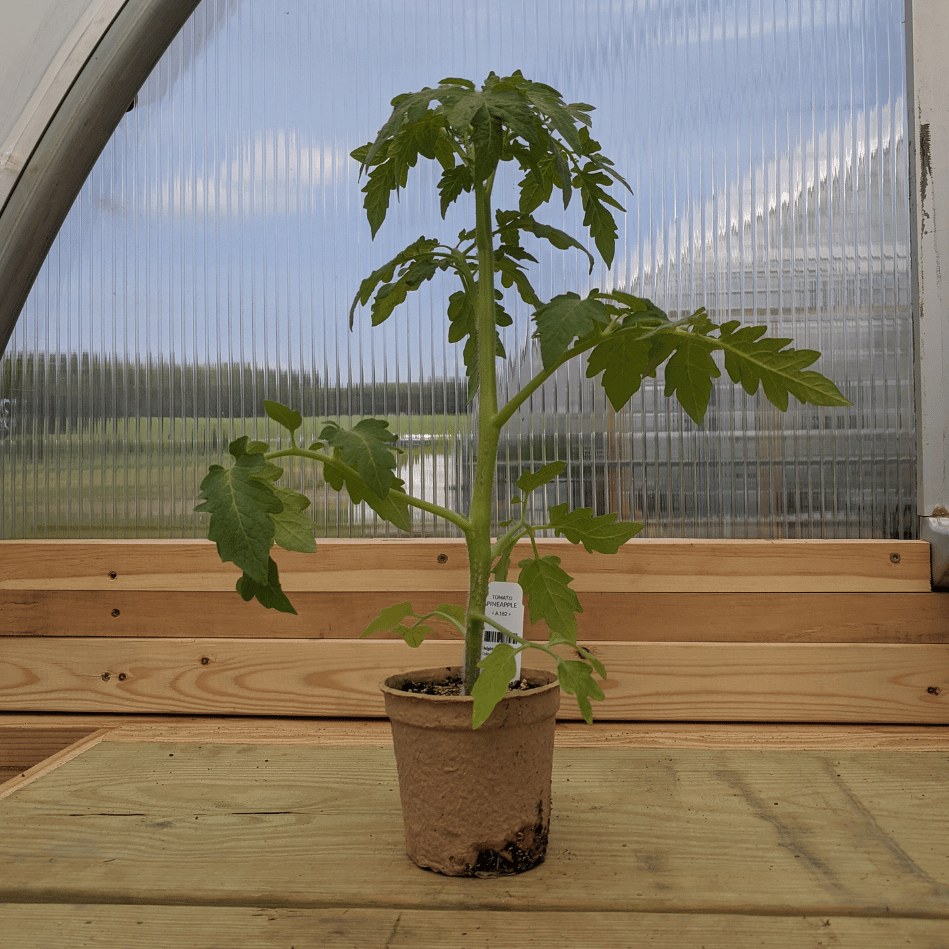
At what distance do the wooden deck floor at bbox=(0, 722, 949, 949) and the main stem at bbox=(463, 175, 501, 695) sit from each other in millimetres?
165

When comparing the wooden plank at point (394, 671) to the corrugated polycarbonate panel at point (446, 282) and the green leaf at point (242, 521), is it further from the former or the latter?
the green leaf at point (242, 521)

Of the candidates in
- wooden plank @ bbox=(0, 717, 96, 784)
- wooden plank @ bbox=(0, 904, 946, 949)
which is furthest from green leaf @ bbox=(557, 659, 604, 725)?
wooden plank @ bbox=(0, 717, 96, 784)

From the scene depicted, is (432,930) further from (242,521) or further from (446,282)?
(446,282)

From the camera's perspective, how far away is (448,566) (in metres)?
1.00

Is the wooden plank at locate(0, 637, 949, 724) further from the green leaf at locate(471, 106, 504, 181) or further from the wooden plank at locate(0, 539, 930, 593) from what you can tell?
the green leaf at locate(471, 106, 504, 181)

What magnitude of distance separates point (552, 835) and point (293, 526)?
34cm

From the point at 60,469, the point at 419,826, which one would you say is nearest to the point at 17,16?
the point at 60,469

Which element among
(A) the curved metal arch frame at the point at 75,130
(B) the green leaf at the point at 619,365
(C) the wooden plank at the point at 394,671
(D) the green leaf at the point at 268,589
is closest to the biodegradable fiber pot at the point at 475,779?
(D) the green leaf at the point at 268,589

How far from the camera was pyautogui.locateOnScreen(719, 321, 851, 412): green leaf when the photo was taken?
574 millimetres

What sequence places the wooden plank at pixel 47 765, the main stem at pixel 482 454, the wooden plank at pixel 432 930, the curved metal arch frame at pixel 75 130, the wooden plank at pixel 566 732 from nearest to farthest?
the wooden plank at pixel 432 930, the main stem at pixel 482 454, the wooden plank at pixel 47 765, the wooden plank at pixel 566 732, the curved metal arch frame at pixel 75 130

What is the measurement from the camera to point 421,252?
67 cm

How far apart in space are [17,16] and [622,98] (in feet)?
2.60

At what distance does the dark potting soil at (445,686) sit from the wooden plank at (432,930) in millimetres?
158

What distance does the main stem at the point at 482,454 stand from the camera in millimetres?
605
